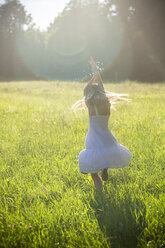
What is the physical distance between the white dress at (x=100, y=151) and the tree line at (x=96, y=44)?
24.8 m

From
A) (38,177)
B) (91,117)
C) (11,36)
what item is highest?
(11,36)

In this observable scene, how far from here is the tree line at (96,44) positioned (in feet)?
118

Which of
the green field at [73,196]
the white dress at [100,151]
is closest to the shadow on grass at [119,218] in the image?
the green field at [73,196]

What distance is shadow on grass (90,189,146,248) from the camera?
8.80 feet

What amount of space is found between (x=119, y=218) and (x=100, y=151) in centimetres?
89

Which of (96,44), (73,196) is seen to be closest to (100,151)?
(73,196)

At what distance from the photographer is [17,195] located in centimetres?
359

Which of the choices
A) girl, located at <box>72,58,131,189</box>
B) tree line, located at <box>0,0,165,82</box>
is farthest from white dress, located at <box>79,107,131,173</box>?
tree line, located at <box>0,0,165,82</box>

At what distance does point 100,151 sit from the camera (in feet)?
10.9

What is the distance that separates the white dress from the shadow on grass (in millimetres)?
452

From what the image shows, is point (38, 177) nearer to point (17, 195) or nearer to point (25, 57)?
point (17, 195)

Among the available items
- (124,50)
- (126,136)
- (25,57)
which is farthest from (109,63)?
(126,136)

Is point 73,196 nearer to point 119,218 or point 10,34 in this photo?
point 119,218

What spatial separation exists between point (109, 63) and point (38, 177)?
3525 centimetres
